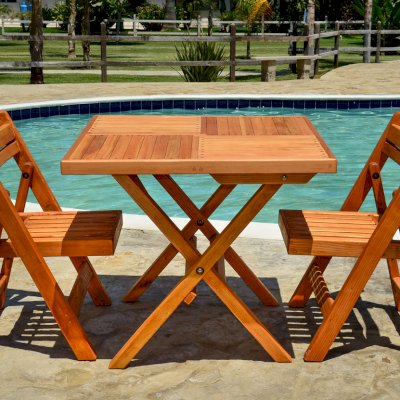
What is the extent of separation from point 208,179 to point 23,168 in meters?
4.94

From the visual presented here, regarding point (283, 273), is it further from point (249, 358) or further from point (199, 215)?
point (249, 358)

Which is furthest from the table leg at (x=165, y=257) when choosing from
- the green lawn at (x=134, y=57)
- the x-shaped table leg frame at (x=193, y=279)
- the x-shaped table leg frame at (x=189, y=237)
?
the green lawn at (x=134, y=57)

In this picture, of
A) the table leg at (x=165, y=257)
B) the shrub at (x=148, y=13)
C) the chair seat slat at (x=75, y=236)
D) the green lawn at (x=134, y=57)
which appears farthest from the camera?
the shrub at (x=148, y=13)

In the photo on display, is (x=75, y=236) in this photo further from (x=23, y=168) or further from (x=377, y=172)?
(x=377, y=172)

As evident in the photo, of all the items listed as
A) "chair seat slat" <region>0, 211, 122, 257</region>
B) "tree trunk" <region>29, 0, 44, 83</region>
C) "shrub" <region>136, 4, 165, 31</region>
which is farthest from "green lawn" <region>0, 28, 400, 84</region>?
"chair seat slat" <region>0, 211, 122, 257</region>

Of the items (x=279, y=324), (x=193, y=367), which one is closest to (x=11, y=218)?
(x=193, y=367)

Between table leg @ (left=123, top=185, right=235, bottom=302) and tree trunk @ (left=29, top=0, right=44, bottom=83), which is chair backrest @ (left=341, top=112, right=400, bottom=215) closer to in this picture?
table leg @ (left=123, top=185, right=235, bottom=302)

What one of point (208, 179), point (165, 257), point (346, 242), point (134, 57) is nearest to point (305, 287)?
point (346, 242)

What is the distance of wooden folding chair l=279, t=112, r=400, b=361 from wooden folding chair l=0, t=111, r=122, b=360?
0.83 m

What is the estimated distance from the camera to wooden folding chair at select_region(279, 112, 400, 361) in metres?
3.27

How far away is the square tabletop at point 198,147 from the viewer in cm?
309

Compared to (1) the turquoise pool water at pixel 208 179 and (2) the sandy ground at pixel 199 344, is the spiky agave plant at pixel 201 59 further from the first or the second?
(2) the sandy ground at pixel 199 344

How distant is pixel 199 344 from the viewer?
11.6ft

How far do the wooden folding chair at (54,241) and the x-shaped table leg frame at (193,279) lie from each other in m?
0.22
